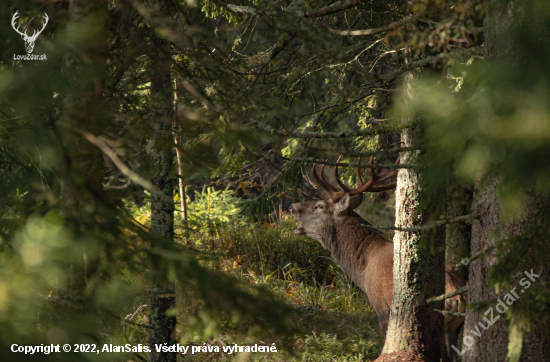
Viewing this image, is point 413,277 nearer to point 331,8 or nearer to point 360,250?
point 360,250

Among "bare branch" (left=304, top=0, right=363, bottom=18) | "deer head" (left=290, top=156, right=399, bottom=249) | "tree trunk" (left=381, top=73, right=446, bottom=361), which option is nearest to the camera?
"bare branch" (left=304, top=0, right=363, bottom=18)

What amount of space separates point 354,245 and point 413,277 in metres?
1.36

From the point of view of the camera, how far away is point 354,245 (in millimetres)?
6336

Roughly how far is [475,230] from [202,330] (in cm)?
230

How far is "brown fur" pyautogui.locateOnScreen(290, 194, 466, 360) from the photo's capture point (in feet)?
18.2

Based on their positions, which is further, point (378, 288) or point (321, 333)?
point (321, 333)

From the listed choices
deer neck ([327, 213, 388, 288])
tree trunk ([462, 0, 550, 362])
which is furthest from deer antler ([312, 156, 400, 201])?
tree trunk ([462, 0, 550, 362])

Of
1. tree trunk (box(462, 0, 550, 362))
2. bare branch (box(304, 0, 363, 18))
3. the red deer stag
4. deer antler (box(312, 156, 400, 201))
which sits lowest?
tree trunk (box(462, 0, 550, 362))

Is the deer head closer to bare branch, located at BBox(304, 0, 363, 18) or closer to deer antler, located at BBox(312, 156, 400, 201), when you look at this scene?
deer antler, located at BBox(312, 156, 400, 201)

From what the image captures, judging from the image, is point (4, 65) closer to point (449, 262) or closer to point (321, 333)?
point (321, 333)

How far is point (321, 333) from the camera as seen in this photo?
6344 mm

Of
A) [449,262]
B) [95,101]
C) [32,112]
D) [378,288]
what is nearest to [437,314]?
[378,288]

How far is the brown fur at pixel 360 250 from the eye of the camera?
5535mm

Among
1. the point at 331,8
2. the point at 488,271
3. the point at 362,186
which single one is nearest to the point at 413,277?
the point at 362,186
